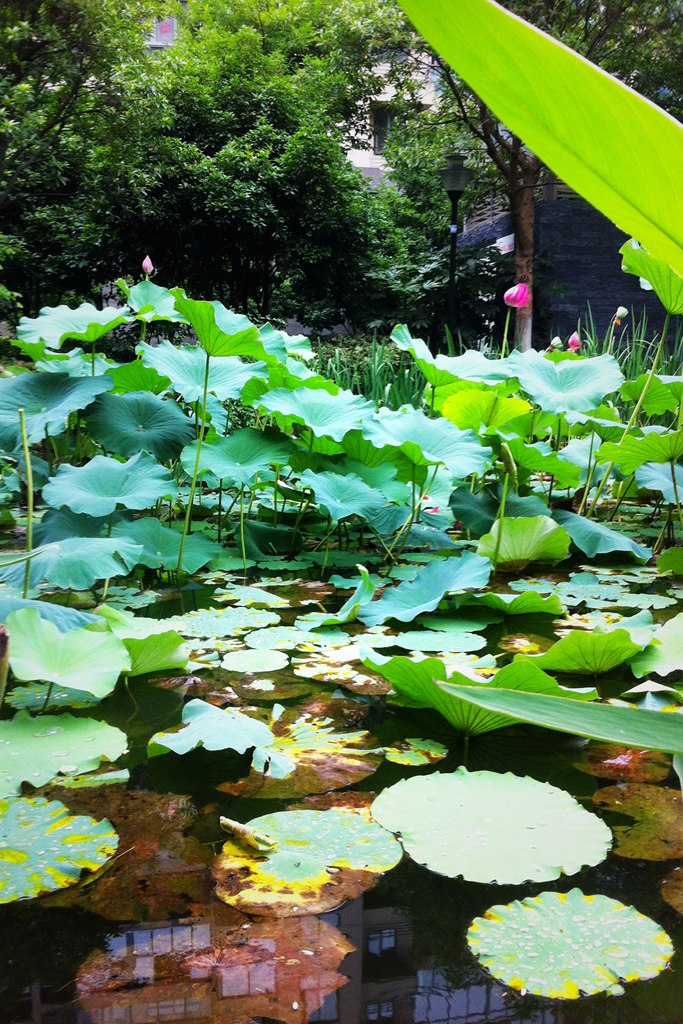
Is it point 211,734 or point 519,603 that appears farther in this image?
point 519,603

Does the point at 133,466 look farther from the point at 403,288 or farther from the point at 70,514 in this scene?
the point at 403,288

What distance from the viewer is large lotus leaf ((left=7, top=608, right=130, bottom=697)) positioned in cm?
92

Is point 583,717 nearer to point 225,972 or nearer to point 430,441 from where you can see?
point 225,972

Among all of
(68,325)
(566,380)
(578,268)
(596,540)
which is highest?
(578,268)

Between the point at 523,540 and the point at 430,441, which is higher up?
the point at 430,441

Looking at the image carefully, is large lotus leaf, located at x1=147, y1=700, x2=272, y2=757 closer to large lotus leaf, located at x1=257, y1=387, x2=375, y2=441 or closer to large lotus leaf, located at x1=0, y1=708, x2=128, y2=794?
large lotus leaf, located at x1=0, y1=708, x2=128, y2=794

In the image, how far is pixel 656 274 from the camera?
1.92 meters

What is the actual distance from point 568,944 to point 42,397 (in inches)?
61.4

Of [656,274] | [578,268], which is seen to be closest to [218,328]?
[656,274]

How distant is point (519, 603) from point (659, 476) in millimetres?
750

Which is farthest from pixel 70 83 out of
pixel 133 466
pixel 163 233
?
pixel 133 466

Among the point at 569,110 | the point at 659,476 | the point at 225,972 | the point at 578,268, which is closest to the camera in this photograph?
the point at 569,110

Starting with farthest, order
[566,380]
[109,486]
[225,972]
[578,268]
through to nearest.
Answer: [578,268]
[566,380]
[109,486]
[225,972]

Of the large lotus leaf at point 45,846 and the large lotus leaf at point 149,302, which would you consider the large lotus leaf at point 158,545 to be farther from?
the large lotus leaf at point 45,846
